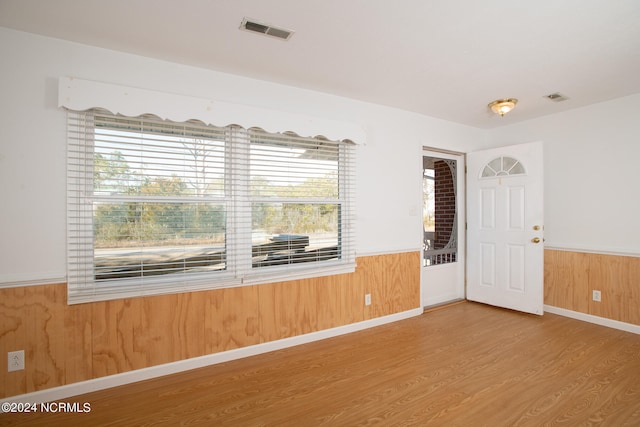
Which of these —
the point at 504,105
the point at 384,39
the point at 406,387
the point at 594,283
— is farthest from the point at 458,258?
the point at 384,39

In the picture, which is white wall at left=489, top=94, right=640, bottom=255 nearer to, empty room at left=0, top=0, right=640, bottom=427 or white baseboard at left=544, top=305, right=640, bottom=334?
empty room at left=0, top=0, right=640, bottom=427

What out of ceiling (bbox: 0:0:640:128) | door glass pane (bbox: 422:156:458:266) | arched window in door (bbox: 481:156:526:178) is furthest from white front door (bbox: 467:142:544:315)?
ceiling (bbox: 0:0:640:128)

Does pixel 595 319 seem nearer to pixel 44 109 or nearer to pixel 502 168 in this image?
pixel 502 168

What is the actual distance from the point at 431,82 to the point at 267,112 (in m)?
1.51

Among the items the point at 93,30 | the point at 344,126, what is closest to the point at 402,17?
the point at 344,126

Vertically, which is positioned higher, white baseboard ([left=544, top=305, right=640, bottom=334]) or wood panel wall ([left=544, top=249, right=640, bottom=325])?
wood panel wall ([left=544, top=249, right=640, bottom=325])

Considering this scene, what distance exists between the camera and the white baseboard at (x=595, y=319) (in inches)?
127

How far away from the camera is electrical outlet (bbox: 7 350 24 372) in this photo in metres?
2.04

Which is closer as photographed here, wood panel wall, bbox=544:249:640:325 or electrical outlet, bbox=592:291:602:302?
wood panel wall, bbox=544:249:640:325

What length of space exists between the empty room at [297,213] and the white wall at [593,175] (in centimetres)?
2

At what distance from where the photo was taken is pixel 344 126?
3172 millimetres

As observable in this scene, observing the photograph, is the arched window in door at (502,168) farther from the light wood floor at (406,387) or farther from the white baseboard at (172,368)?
the white baseboard at (172,368)

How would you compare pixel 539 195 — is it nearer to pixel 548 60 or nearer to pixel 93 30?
pixel 548 60

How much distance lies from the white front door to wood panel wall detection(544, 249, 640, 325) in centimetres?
32
